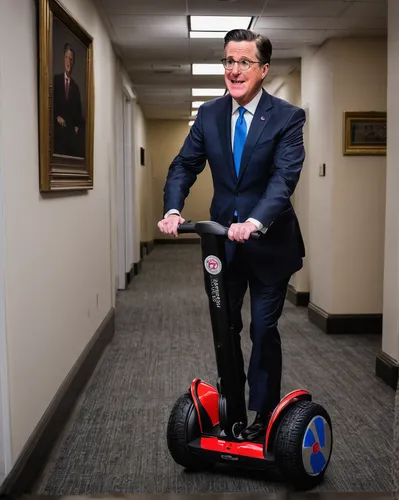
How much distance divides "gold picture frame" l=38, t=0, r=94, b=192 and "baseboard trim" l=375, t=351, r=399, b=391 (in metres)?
1.92

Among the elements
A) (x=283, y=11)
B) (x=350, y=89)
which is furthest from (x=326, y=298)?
(x=283, y=11)

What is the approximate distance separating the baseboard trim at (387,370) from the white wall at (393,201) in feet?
0.11

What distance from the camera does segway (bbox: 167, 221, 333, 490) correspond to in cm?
217

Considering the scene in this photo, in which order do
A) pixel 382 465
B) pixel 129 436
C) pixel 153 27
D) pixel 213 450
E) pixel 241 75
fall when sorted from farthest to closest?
pixel 153 27, pixel 129 436, pixel 382 465, pixel 213 450, pixel 241 75

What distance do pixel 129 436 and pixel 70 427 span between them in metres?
0.30

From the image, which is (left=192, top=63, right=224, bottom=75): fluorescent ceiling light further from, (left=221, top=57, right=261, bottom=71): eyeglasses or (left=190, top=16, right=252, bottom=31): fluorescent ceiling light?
(left=221, top=57, right=261, bottom=71): eyeglasses

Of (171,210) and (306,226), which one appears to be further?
(306,226)

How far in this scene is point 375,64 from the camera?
511 cm

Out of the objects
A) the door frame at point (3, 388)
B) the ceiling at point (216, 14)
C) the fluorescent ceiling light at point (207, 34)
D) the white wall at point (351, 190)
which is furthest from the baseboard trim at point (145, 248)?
the door frame at point (3, 388)

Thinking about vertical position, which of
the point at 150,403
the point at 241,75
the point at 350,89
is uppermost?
the point at 350,89

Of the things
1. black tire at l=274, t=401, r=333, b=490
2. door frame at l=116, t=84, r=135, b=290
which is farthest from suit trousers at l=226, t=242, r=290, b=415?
door frame at l=116, t=84, r=135, b=290

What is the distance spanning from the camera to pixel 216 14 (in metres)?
4.68

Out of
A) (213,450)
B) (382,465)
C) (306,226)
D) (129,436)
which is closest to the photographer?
(213,450)

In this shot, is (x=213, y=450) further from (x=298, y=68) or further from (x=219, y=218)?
(x=298, y=68)
